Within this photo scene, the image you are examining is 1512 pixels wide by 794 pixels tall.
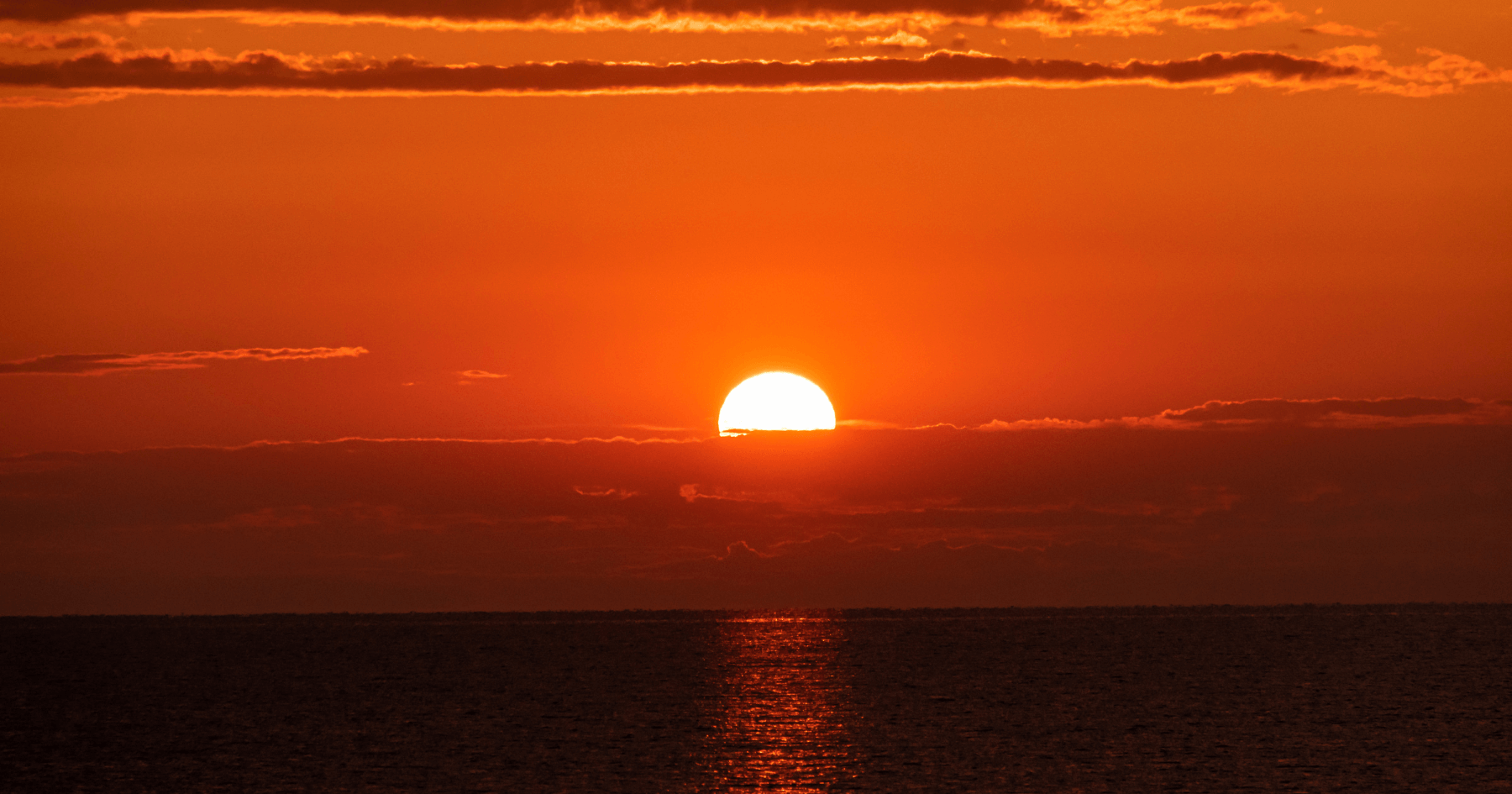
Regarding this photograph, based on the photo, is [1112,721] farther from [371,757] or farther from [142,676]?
[142,676]

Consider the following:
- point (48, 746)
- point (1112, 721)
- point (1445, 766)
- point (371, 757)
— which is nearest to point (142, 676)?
point (48, 746)

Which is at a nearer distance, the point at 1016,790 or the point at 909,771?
the point at 1016,790

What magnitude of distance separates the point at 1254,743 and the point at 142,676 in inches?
5484

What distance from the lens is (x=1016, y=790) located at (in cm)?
7406

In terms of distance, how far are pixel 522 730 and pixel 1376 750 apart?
53.8 meters

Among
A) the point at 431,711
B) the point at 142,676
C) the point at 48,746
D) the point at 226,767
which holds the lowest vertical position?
the point at 226,767

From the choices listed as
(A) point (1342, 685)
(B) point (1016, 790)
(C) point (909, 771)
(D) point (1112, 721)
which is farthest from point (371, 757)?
(A) point (1342, 685)

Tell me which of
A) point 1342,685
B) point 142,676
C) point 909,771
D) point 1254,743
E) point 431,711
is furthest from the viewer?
point 142,676

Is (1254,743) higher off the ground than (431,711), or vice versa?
(431,711)

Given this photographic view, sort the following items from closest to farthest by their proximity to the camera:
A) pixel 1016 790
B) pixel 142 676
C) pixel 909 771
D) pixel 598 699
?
pixel 1016 790, pixel 909 771, pixel 598 699, pixel 142 676

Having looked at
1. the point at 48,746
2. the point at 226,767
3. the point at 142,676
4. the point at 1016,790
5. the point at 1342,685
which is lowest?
the point at 1016,790

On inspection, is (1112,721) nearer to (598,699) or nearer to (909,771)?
(909,771)

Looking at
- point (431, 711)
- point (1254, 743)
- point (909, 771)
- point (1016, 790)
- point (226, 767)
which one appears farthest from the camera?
point (431, 711)

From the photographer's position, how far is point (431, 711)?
123 metres
